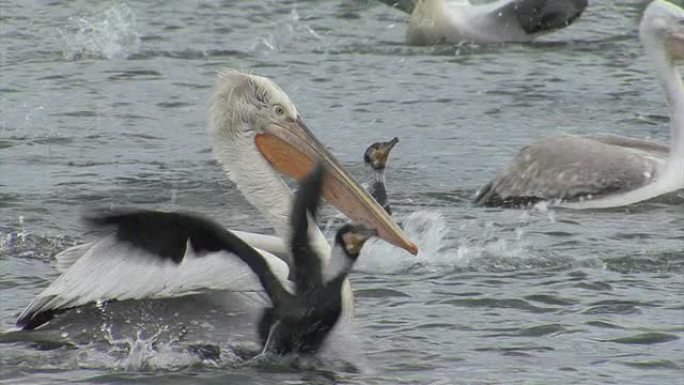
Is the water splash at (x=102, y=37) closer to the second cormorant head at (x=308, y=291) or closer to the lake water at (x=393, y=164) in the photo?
the lake water at (x=393, y=164)

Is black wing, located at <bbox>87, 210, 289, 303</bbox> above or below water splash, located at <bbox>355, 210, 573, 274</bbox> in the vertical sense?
above

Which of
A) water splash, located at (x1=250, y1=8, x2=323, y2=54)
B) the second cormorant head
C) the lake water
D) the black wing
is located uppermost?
the black wing

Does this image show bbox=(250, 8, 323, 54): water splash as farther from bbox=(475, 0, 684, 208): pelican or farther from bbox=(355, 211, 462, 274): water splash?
bbox=(355, 211, 462, 274): water splash

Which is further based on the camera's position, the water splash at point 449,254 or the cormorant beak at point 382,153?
the cormorant beak at point 382,153

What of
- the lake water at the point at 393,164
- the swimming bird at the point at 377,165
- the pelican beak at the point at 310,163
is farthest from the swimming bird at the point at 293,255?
the swimming bird at the point at 377,165

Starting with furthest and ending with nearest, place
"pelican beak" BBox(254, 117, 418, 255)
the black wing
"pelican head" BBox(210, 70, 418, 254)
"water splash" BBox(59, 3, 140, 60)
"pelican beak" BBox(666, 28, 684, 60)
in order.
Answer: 1. "water splash" BBox(59, 3, 140, 60)
2. "pelican beak" BBox(666, 28, 684, 60)
3. "pelican head" BBox(210, 70, 418, 254)
4. "pelican beak" BBox(254, 117, 418, 255)
5. the black wing

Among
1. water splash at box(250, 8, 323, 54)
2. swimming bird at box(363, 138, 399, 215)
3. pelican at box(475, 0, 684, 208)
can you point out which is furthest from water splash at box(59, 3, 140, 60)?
swimming bird at box(363, 138, 399, 215)

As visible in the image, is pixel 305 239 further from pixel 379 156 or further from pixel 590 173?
pixel 590 173

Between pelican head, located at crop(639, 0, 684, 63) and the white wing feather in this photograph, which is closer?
the white wing feather

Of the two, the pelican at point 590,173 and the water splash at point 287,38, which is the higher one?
the pelican at point 590,173

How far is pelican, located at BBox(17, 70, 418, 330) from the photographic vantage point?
600 centimetres

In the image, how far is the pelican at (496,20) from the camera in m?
14.0

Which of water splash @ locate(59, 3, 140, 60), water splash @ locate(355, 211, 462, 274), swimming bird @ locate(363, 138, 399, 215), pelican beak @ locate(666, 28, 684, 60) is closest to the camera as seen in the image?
water splash @ locate(355, 211, 462, 274)

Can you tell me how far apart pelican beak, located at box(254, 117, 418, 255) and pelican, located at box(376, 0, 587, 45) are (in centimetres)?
687
